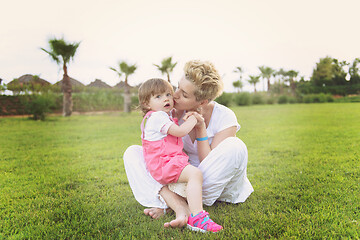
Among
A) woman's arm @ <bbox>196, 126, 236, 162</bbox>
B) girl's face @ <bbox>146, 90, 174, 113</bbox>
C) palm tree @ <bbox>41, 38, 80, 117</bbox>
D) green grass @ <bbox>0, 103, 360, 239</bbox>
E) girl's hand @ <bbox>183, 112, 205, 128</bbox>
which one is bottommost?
green grass @ <bbox>0, 103, 360, 239</bbox>

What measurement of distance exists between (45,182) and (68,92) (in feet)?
22.1

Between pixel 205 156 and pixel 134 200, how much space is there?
2.12 feet

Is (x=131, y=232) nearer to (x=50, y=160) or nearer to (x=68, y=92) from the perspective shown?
(x=50, y=160)

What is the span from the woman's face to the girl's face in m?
0.05

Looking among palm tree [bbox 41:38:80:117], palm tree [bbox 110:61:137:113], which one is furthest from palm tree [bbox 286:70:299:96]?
palm tree [bbox 41:38:80:117]

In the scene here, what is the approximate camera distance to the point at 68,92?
912cm

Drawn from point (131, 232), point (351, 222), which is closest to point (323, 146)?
point (351, 222)

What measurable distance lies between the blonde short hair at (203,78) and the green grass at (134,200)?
0.73 meters

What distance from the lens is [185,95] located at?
6.39ft

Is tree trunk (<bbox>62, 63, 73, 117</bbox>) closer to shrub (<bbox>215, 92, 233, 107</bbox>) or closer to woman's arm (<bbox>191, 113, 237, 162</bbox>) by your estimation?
shrub (<bbox>215, 92, 233, 107</bbox>)

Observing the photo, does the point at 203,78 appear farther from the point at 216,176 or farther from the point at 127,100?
the point at 127,100

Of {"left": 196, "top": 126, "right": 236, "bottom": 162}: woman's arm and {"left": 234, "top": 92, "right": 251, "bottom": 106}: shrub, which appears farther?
{"left": 234, "top": 92, "right": 251, "bottom": 106}: shrub

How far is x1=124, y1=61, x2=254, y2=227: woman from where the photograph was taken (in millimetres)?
1830

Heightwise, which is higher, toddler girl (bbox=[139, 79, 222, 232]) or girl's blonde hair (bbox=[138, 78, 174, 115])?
girl's blonde hair (bbox=[138, 78, 174, 115])
